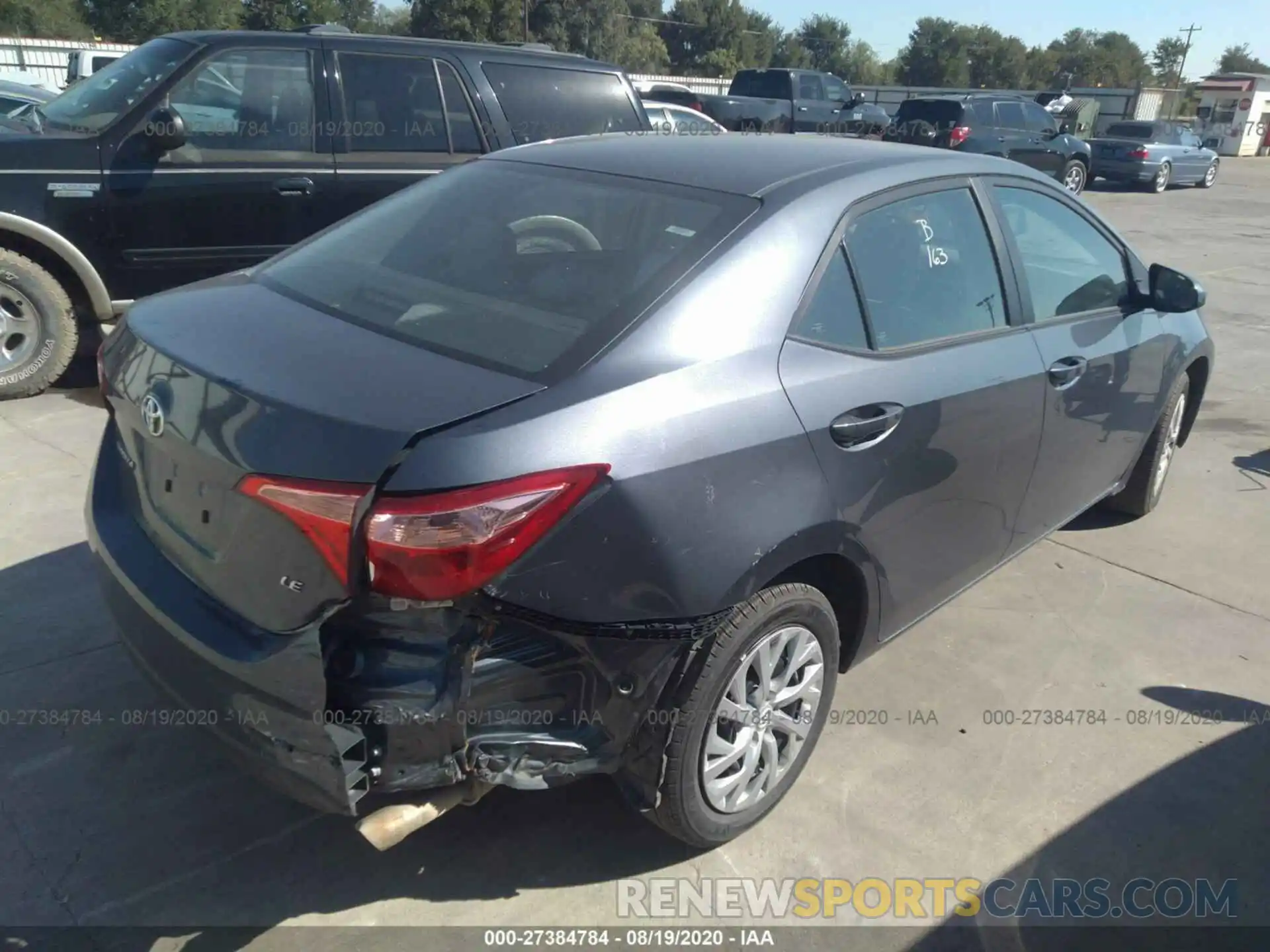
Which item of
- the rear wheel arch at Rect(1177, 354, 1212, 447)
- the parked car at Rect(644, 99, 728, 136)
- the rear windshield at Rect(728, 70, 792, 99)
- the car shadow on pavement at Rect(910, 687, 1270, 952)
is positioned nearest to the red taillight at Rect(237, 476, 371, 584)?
the car shadow on pavement at Rect(910, 687, 1270, 952)

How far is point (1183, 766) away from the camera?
3.19 metres

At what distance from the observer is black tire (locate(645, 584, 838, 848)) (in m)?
2.39

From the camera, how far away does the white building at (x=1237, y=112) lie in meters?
39.5

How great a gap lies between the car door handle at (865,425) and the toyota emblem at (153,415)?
5.22ft

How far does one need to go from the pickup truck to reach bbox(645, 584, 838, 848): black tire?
724 inches

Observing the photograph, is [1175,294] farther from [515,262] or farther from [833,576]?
[515,262]

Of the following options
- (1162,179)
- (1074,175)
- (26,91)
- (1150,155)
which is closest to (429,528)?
(26,91)

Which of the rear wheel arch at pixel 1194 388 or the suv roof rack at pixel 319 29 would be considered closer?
the rear wheel arch at pixel 1194 388

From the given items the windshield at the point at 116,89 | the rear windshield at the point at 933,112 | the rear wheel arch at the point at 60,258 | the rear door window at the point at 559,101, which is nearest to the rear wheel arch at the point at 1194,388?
Answer: the rear door window at the point at 559,101

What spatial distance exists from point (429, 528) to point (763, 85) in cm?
2215

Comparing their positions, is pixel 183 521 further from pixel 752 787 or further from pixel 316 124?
pixel 316 124

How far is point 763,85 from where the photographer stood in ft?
72.6

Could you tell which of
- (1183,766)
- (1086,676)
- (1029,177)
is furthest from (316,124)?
(1183,766)

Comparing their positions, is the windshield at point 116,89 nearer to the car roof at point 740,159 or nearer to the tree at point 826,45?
the car roof at point 740,159
